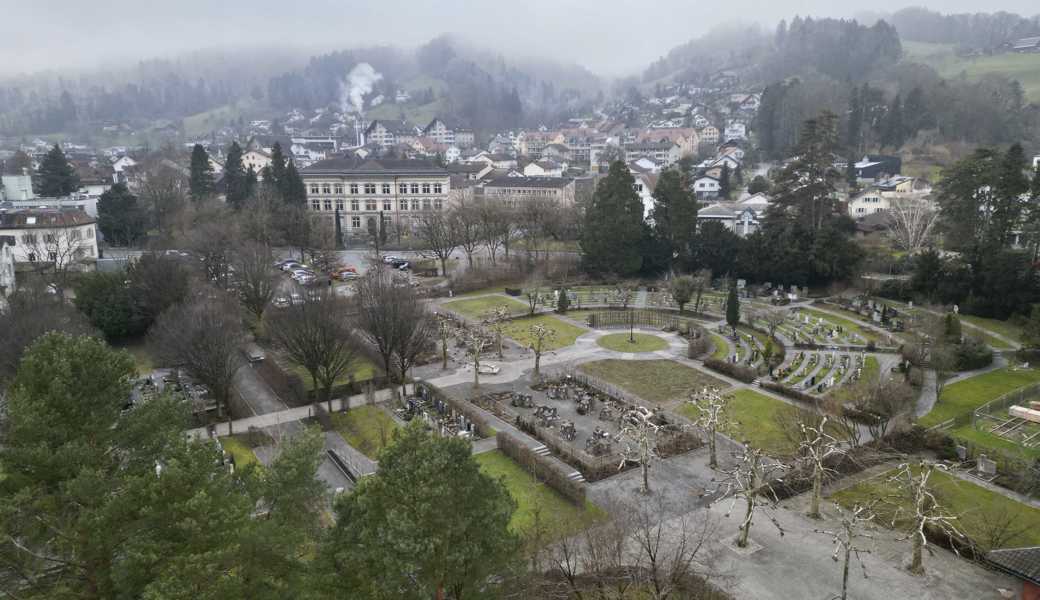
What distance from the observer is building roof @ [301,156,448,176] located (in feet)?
266

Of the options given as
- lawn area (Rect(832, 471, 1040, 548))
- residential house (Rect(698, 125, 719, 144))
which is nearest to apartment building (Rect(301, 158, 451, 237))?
lawn area (Rect(832, 471, 1040, 548))

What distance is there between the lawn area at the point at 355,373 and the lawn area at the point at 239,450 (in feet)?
18.5

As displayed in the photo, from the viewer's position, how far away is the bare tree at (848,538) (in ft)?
56.4

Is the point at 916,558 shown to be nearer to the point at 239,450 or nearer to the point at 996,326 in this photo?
the point at 239,450

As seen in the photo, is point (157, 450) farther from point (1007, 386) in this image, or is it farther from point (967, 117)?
point (967, 117)

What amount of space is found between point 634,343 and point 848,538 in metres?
23.9

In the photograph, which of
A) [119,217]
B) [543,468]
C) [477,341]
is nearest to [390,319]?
[477,341]

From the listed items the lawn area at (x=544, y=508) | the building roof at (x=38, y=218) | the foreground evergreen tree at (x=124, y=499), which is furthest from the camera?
the building roof at (x=38, y=218)

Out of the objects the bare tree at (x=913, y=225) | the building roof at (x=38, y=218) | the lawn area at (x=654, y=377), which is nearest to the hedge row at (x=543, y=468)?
the lawn area at (x=654, y=377)

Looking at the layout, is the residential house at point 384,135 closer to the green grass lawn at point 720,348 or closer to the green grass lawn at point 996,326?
the green grass lawn at point 720,348

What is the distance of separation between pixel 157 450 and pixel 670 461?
17.8 meters

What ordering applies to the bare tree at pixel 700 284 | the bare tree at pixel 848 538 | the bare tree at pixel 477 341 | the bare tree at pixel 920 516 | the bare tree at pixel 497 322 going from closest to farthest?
the bare tree at pixel 848 538
the bare tree at pixel 920 516
the bare tree at pixel 477 341
the bare tree at pixel 497 322
the bare tree at pixel 700 284

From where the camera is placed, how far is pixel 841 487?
929 inches

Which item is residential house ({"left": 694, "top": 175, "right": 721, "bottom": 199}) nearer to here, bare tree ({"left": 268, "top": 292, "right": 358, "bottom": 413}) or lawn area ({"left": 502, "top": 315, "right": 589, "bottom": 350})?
lawn area ({"left": 502, "top": 315, "right": 589, "bottom": 350})
